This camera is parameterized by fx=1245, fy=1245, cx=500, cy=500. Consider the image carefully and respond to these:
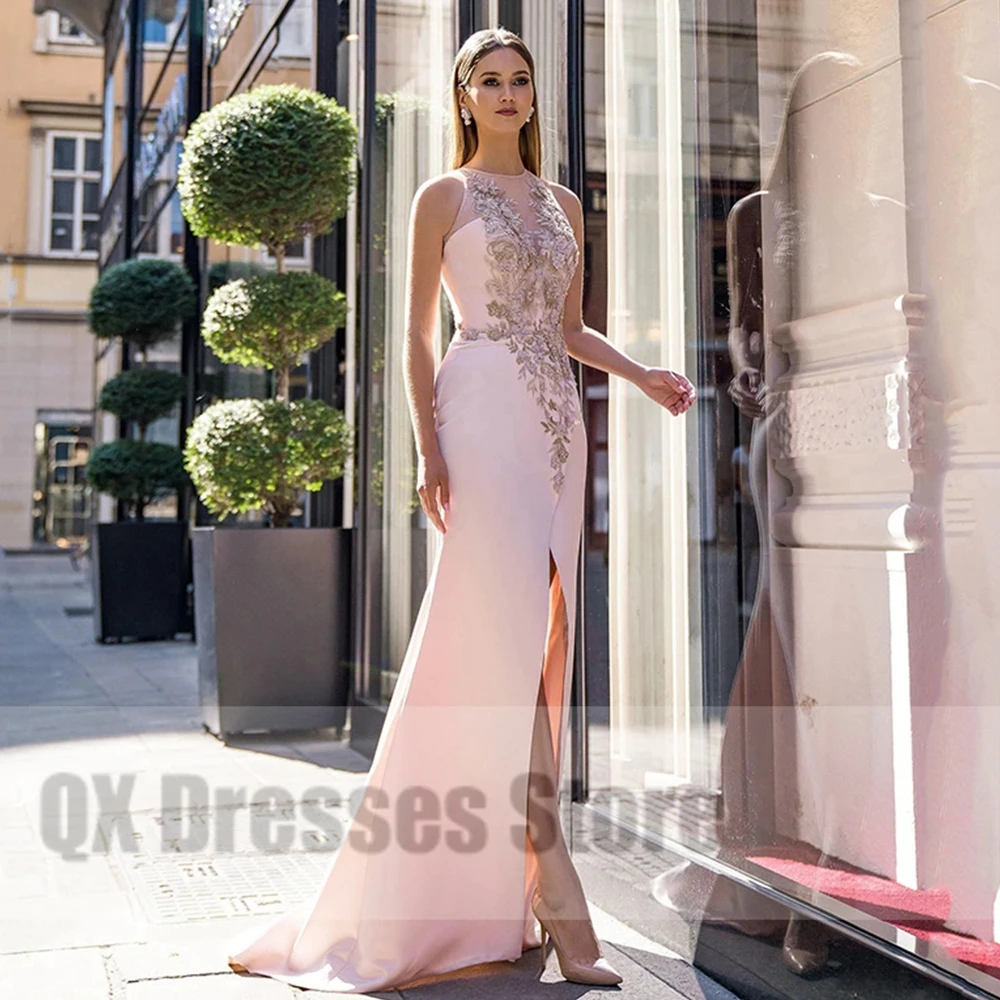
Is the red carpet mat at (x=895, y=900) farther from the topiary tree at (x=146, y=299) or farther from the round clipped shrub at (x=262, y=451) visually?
the topiary tree at (x=146, y=299)

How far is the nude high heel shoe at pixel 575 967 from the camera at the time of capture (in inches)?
90.8

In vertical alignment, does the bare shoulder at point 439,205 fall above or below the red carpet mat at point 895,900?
above

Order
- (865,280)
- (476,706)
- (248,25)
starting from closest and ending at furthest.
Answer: (865,280) < (476,706) < (248,25)

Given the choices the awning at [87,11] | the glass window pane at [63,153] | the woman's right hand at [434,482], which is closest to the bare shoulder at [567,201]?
the woman's right hand at [434,482]

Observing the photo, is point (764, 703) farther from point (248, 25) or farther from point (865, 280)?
point (248, 25)

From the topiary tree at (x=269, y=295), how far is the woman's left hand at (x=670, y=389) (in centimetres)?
293

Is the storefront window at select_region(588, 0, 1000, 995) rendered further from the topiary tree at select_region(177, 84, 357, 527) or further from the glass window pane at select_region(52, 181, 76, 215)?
the glass window pane at select_region(52, 181, 76, 215)

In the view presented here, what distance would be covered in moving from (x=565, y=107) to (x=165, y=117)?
28.0 feet

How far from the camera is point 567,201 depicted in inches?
104

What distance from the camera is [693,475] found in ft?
9.11

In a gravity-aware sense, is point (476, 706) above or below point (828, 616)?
below

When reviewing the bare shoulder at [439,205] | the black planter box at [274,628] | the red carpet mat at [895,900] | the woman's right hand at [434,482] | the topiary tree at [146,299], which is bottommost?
the red carpet mat at [895,900]

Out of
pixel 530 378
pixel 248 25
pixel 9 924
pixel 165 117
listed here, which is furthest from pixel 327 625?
pixel 165 117

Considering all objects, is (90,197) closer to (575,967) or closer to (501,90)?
(501,90)
